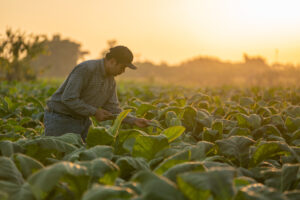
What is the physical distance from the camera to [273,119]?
127 inches

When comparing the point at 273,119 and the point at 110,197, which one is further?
the point at 273,119

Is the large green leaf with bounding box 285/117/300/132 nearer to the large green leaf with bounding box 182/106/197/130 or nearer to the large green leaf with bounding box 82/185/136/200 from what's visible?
the large green leaf with bounding box 182/106/197/130

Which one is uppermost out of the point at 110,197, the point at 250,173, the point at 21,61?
the point at 21,61

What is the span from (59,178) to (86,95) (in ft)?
9.33

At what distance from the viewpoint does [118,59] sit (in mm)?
3639

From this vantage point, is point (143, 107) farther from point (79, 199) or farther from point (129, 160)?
point (79, 199)

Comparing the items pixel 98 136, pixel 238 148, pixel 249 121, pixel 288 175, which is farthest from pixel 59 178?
pixel 249 121

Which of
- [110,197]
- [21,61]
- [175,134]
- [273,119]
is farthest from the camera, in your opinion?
[21,61]

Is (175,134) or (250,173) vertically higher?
(175,134)

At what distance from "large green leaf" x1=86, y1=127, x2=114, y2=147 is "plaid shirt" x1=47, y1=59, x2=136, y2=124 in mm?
1494

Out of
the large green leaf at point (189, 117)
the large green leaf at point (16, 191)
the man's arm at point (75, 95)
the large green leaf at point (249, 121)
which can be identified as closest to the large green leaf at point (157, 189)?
the large green leaf at point (16, 191)

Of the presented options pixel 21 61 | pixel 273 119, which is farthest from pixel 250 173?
pixel 21 61

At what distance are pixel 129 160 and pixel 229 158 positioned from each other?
834 mm

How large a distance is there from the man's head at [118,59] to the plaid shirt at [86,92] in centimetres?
16
